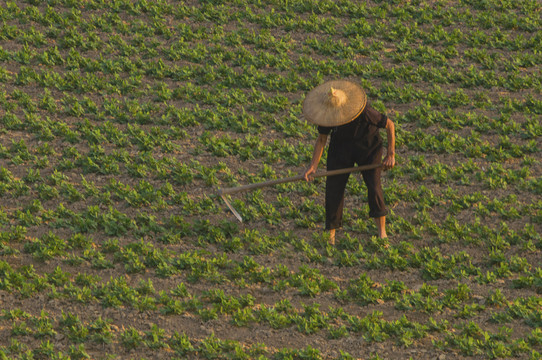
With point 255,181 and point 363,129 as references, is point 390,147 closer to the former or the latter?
point 363,129

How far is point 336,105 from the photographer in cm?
863

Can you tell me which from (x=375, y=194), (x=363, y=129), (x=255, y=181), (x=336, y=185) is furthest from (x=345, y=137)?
(x=255, y=181)

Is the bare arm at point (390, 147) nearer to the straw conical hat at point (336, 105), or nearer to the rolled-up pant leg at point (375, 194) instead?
the rolled-up pant leg at point (375, 194)

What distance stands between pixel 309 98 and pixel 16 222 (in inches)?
134

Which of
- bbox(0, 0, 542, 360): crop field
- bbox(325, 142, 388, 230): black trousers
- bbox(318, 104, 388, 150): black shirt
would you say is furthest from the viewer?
bbox(325, 142, 388, 230): black trousers

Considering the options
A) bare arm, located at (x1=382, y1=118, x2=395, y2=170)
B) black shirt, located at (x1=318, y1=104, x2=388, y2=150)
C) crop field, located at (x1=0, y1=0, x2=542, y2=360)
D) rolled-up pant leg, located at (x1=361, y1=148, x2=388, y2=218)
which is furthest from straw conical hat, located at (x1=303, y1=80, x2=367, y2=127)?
crop field, located at (x1=0, y1=0, x2=542, y2=360)

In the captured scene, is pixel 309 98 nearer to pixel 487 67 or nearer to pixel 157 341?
pixel 157 341

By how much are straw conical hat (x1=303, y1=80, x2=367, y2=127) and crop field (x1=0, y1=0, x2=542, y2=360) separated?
4.30ft

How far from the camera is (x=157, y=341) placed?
7.53 meters

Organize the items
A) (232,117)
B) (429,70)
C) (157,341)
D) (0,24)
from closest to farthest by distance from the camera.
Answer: (157,341) → (232,117) → (429,70) → (0,24)

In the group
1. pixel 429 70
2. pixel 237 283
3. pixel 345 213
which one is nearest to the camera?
pixel 237 283

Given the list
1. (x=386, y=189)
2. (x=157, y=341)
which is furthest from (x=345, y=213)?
(x=157, y=341)

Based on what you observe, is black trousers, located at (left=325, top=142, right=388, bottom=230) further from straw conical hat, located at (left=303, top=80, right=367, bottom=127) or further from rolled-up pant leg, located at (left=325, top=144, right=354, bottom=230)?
straw conical hat, located at (left=303, top=80, right=367, bottom=127)

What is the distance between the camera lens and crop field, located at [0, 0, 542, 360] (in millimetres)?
7766
